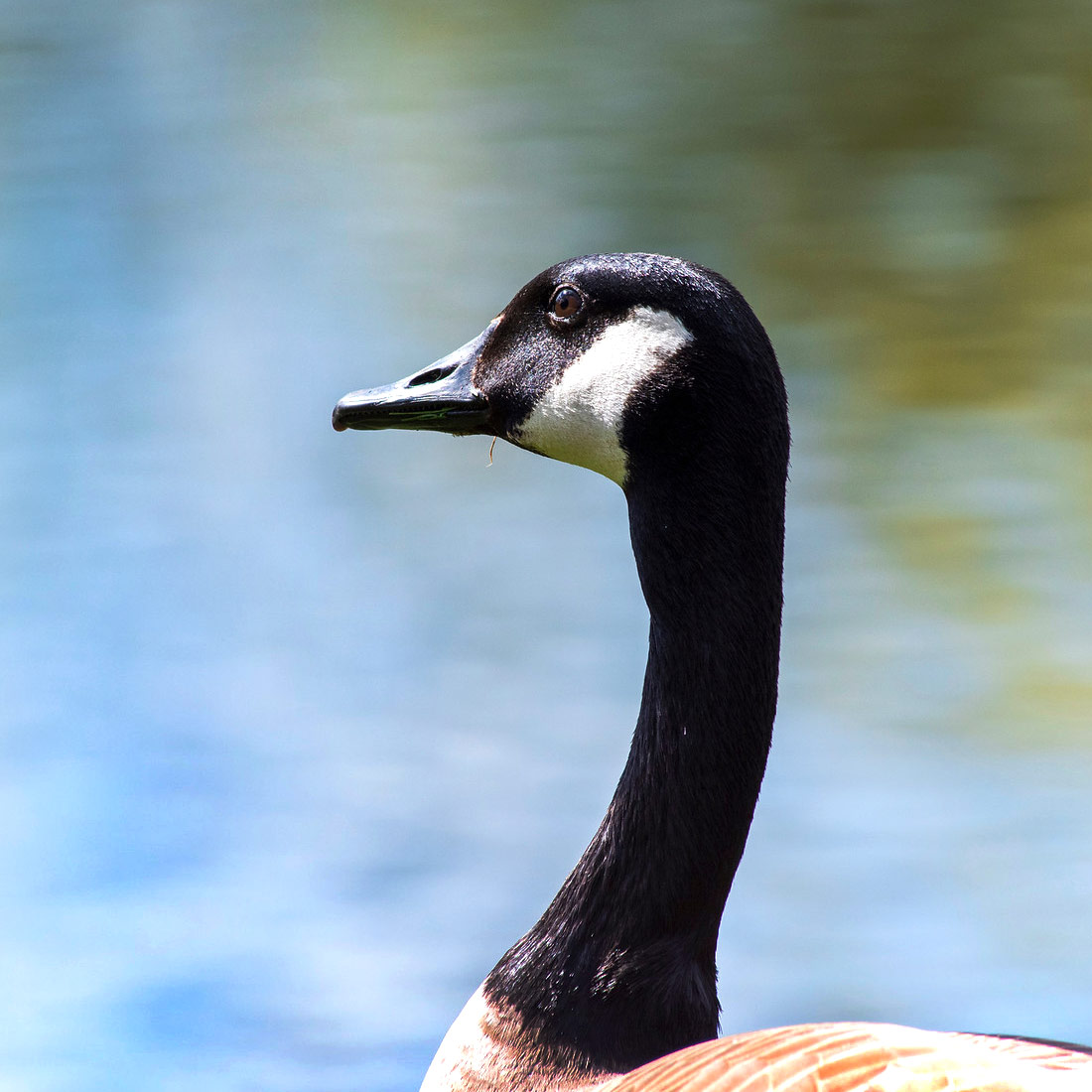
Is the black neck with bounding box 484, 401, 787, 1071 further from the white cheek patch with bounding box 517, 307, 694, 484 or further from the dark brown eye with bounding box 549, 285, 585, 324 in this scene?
the dark brown eye with bounding box 549, 285, 585, 324

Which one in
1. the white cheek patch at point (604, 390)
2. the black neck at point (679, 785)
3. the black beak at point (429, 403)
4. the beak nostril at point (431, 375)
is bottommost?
the black neck at point (679, 785)

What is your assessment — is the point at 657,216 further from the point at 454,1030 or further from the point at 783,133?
the point at 454,1030

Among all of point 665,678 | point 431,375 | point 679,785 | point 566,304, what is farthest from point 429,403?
point 679,785

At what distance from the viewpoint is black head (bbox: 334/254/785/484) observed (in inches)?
83.7

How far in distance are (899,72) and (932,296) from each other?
2.02 m

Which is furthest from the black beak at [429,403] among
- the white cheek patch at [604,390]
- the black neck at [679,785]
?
the black neck at [679,785]

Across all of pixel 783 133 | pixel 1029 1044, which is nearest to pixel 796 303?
pixel 783 133

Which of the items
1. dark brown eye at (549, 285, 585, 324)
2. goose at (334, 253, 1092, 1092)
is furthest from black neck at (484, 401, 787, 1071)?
dark brown eye at (549, 285, 585, 324)

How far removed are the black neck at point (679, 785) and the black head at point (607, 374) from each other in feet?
0.19

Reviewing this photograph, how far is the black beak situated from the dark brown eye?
0.14 m

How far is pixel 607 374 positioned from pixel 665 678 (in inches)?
18.0

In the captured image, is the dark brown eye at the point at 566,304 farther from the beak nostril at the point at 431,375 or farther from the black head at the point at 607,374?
the beak nostril at the point at 431,375

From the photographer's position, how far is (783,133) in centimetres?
870

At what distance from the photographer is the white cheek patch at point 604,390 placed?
2.16 metres
